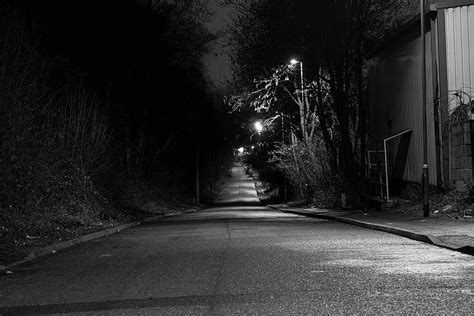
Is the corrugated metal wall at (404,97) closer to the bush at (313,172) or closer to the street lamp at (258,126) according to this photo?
the bush at (313,172)

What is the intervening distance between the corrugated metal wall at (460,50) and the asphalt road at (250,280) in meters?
10.4

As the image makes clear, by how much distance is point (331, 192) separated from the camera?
3369cm

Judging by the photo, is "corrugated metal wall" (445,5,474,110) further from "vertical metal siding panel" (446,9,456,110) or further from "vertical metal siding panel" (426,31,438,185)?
"vertical metal siding panel" (426,31,438,185)

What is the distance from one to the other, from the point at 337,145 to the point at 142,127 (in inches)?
504

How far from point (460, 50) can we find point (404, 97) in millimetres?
5317

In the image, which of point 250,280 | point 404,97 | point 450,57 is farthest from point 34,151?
point 404,97

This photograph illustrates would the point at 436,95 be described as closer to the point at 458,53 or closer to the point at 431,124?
the point at 431,124

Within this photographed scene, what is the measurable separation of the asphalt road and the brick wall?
7373 mm

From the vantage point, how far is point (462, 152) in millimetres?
19250

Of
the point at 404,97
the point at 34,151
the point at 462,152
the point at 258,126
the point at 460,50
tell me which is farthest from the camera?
the point at 258,126

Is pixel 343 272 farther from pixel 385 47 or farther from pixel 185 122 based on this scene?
pixel 185 122

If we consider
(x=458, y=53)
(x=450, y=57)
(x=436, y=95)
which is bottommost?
(x=436, y=95)

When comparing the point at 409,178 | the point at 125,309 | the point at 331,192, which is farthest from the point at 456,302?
the point at 331,192

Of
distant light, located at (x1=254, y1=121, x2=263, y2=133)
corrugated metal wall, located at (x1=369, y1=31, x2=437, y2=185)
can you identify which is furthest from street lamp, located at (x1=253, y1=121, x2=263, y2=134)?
corrugated metal wall, located at (x1=369, y1=31, x2=437, y2=185)
